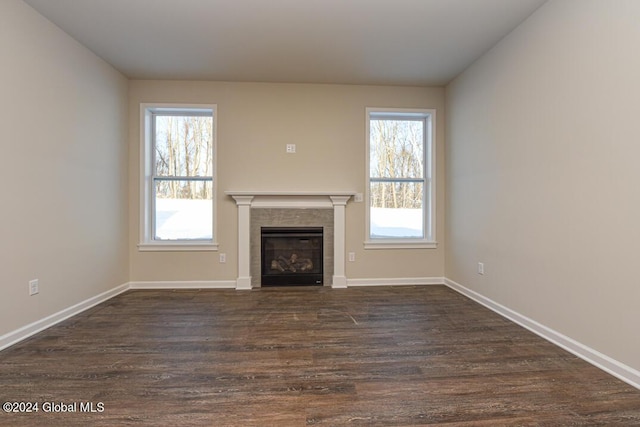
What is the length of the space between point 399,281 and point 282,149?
7.70 ft

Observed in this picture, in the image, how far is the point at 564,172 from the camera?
7.18 ft

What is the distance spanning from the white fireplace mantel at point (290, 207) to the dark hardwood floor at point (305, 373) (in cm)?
98

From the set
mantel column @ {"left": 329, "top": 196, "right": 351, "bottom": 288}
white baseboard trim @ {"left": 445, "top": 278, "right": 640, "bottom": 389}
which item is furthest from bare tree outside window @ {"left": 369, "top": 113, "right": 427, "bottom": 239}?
white baseboard trim @ {"left": 445, "top": 278, "right": 640, "bottom": 389}

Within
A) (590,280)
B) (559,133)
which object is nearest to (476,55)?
(559,133)

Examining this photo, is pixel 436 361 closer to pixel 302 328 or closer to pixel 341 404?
pixel 341 404

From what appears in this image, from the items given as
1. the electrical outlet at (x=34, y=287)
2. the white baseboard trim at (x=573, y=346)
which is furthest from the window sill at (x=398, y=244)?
the electrical outlet at (x=34, y=287)

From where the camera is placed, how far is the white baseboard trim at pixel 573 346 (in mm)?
1761

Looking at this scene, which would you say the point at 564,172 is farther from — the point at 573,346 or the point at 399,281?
the point at 399,281

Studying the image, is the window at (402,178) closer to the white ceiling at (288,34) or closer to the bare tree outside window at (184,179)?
the white ceiling at (288,34)

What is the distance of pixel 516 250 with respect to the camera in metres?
2.68

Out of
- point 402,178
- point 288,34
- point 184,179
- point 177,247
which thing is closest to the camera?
point 288,34

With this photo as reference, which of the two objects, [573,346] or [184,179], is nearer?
[573,346]

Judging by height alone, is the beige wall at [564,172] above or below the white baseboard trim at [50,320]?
above

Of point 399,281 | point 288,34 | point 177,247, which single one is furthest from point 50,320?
point 399,281
